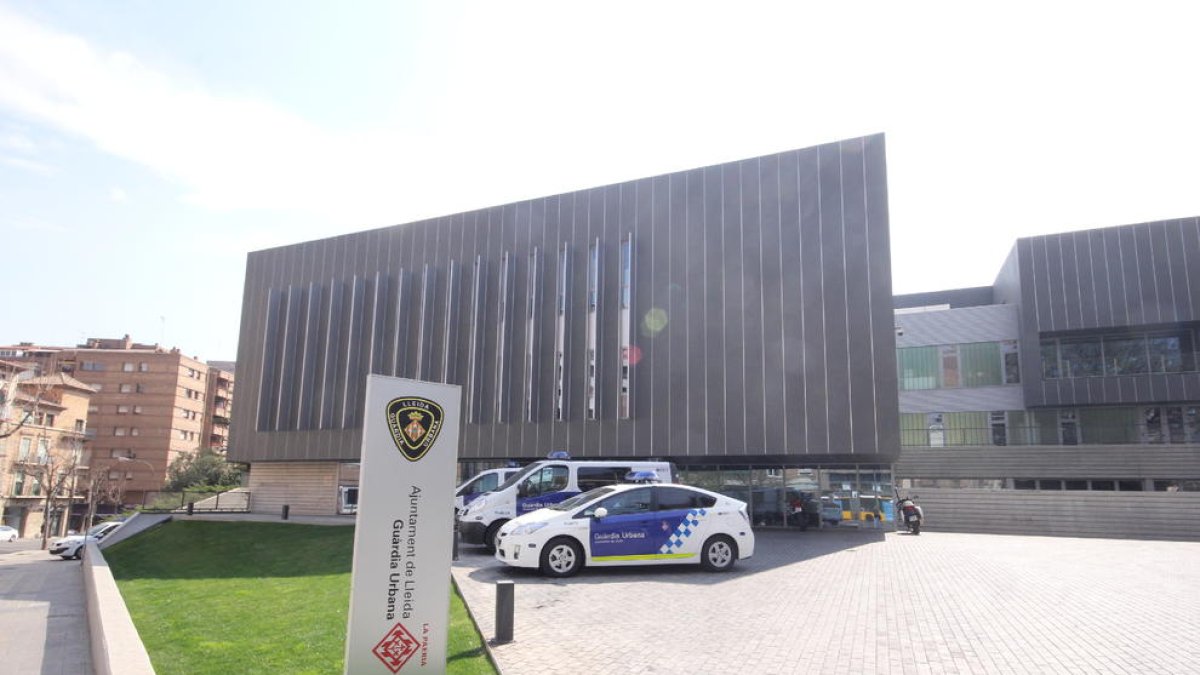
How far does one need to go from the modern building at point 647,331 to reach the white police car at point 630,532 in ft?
36.6

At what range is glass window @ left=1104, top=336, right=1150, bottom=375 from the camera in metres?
32.9

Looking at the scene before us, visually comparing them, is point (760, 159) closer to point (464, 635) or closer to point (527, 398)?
point (527, 398)

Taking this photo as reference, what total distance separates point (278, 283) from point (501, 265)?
1453 centimetres

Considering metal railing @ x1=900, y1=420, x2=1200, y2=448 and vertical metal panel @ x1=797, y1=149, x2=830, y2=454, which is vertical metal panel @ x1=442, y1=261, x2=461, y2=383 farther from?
metal railing @ x1=900, y1=420, x2=1200, y2=448

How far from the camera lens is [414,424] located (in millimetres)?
5727

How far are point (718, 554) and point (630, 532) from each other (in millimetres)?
1689

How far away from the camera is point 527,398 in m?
28.8


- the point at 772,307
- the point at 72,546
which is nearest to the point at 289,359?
the point at 72,546

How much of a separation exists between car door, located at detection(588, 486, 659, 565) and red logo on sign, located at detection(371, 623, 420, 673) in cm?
656

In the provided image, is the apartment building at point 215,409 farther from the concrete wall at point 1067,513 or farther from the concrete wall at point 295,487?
the concrete wall at point 1067,513

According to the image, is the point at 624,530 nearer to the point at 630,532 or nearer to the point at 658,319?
the point at 630,532

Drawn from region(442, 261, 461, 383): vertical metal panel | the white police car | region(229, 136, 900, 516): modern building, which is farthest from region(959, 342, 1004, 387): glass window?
the white police car

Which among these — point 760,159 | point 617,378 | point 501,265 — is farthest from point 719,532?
point 501,265

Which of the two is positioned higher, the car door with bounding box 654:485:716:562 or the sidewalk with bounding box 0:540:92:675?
the car door with bounding box 654:485:716:562
